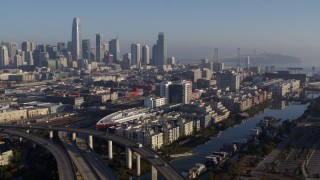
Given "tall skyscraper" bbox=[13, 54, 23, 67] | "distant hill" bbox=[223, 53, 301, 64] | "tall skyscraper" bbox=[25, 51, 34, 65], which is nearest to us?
"tall skyscraper" bbox=[13, 54, 23, 67]

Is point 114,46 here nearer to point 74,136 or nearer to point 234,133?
point 234,133

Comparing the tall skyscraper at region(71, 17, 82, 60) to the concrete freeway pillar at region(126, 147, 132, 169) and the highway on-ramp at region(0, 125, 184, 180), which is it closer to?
the highway on-ramp at region(0, 125, 184, 180)

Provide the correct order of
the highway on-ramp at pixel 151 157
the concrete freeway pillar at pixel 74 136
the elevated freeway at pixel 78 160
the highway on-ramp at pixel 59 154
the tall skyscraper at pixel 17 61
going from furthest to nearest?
the tall skyscraper at pixel 17 61
the concrete freeway pillar at pixel 74 136
the elevated freeway at pixel 78 160
the highway on-ramp at pixel 59 154
the highway on-ramp at pixel 151 157

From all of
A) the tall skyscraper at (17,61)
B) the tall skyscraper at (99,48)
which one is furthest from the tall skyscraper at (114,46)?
the tall skyscraper at (17,61)

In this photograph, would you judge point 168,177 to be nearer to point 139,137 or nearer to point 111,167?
point 111,167

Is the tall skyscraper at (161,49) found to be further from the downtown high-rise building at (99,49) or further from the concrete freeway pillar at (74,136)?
the concrete freeway pillar at (74,136)

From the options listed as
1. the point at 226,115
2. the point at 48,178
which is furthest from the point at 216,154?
the point at 226,115

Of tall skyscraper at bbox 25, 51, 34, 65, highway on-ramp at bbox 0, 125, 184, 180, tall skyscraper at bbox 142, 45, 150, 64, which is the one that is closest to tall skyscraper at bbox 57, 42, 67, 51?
tall skyscraper at bbox 25, 51, 34, 65
